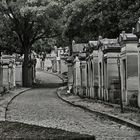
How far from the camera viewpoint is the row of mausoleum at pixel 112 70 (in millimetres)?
20062

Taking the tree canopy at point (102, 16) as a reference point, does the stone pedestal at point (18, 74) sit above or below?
below

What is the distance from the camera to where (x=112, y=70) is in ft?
77.6

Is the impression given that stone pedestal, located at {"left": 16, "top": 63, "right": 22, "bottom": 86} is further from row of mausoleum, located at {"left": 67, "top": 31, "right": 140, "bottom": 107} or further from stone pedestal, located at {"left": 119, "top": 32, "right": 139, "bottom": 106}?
stone pedestal, located at {"left": 119, "top": 32, "right": 139, "bottom": 106}

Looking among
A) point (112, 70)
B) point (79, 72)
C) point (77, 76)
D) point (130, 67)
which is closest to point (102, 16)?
point (79, 72)

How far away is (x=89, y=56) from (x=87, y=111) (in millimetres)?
9922

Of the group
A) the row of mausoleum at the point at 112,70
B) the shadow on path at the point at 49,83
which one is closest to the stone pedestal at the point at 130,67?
the row of mausoleum at the point at 112,70

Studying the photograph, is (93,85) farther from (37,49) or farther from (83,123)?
(37,49)

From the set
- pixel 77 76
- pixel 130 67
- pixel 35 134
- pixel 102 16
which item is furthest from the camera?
pixel 77 76

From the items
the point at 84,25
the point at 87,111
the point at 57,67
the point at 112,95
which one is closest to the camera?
the point at 87,111

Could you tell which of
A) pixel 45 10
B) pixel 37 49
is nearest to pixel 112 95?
pixel 45 10

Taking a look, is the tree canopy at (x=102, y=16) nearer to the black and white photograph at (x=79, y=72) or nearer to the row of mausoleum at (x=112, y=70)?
the black and white photograph at (x=79, y=72)

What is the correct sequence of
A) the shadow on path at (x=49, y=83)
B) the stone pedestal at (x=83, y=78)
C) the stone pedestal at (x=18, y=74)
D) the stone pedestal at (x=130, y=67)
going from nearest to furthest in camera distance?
the stone pedestal at (x=130, y=67)
the stone pedestal at (x=83, y=78)
the stone pedestal at (x=18, y=74)
the shadow on path at (x=49, y=83)

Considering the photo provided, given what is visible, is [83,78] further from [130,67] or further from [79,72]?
[130,67]

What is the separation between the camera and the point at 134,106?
19438 millimetres
